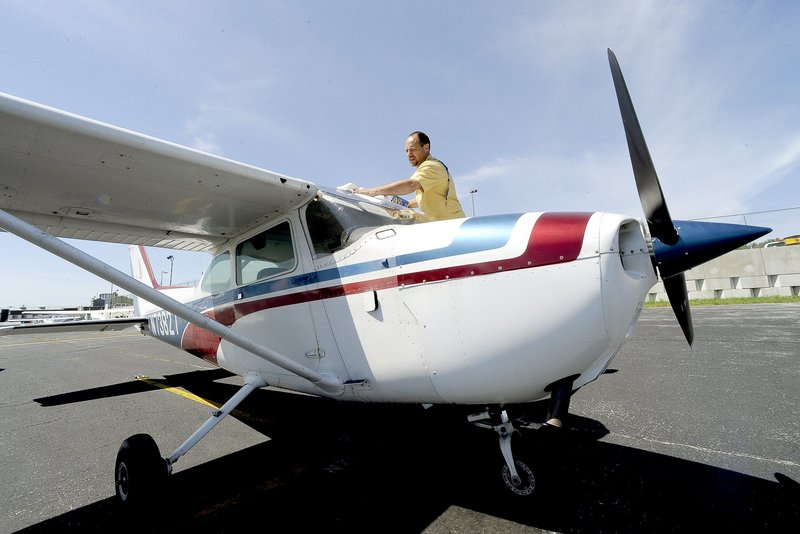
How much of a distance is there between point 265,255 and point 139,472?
191 centimetres

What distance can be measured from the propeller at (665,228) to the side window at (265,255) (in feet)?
8.48

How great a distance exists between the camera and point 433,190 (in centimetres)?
305

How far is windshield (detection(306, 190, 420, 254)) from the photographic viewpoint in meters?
2.82

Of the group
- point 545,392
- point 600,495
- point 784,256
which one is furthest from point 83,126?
point 784,256

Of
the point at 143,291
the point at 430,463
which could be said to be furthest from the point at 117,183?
the point at 430,463

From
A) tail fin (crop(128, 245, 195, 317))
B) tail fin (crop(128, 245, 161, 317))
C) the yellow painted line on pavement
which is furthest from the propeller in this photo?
tail fin (crop(128, 245, 161, 317))

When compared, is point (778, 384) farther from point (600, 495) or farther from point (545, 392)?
point (545, 392)

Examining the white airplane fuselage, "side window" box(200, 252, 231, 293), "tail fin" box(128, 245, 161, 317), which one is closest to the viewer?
the white airplane fuselage

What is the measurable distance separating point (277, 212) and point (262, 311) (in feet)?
A: 3.08

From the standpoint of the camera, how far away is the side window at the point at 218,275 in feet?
13.1

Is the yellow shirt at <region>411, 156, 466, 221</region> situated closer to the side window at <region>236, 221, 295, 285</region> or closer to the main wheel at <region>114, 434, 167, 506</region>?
the side window at <region>236, 221, 295, 285</region>

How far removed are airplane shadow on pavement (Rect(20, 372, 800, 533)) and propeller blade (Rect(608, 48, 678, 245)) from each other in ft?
5.29

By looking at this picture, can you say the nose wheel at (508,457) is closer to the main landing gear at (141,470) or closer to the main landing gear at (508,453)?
the main landing gear at (508,453)

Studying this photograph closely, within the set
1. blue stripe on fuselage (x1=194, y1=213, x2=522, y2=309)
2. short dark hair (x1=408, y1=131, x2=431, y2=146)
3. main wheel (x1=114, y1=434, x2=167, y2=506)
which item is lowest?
main wheel (x1=114, y1=434, x2=167, y2=506)
